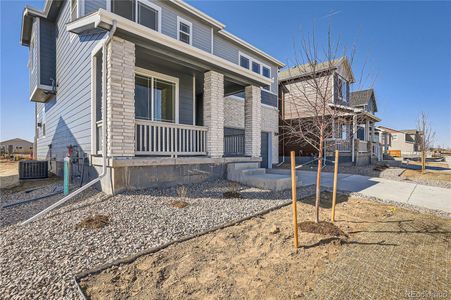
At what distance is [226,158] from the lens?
7039 mm

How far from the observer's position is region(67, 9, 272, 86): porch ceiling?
15.1ft

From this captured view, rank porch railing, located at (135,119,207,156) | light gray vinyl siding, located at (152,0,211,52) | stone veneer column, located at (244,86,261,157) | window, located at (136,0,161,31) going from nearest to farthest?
porch railing, located at (135,119,207,156), window, located at (136,0,161,31), stone veneer column, located at (244,86,261,157), light gray vinyl siding, located at (152,0,211,52)

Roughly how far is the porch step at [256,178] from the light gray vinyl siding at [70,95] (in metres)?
4.46

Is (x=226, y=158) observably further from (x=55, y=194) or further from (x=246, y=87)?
(x=55, y=194)

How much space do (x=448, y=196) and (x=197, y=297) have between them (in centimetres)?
801

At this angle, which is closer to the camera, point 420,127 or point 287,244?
point 287,244

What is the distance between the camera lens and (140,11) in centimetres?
793

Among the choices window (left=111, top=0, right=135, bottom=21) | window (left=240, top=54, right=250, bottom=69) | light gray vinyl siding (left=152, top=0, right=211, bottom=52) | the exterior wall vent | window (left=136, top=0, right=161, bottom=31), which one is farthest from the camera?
window (left=240, top=54, right=250, bottom=69)

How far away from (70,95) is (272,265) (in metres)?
9.18

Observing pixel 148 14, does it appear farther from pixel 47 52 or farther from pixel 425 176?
pixel 425 176

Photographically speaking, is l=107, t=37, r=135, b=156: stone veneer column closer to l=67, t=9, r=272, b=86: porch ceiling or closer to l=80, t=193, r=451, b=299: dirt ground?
l=67, t=9, r=272, b=86: porch ceiling

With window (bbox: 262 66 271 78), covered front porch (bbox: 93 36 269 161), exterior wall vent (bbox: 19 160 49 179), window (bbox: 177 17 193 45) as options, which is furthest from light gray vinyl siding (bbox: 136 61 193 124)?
window (bbox: 262 66 271 78)

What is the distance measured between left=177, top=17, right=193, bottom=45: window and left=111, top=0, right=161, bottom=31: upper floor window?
93 cm

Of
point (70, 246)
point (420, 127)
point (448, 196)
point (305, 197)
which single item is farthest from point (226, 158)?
point (420, 127)
